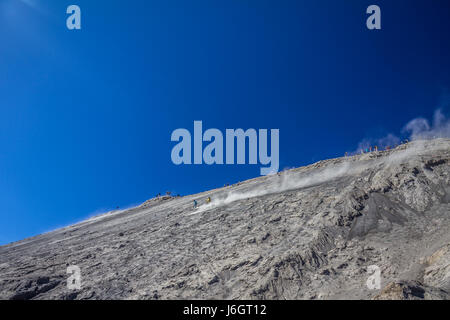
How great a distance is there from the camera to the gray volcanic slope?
1473 cm

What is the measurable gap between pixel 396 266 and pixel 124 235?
22015mm

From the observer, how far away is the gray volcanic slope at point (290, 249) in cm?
1473

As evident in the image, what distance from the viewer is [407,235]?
17219 millimetres

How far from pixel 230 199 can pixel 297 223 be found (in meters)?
12.4

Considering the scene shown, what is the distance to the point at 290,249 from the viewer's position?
17656 millimetres

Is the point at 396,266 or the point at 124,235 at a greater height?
the point at 124,235

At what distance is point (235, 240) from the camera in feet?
68.3
